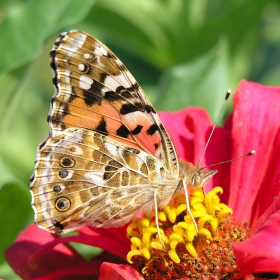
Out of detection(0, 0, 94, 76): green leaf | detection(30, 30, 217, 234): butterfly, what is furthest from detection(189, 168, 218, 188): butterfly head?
detection(0, 0, 94, 76): green leaf

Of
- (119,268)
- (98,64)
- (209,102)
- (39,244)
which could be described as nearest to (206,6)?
(209,102)

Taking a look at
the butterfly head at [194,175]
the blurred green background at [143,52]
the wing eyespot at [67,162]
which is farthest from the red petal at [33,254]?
the butterfly head at [194,175]

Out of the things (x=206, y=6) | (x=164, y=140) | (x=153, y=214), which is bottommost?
(x=153, y=214)

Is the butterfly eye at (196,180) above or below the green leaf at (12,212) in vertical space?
above

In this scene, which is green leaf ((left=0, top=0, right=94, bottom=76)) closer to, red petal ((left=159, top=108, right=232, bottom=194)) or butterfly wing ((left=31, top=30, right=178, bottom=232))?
butterfly wing ((left=31, top=30, right=178, bottom=232))

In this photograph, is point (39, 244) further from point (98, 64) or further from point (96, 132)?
point (98, 64)

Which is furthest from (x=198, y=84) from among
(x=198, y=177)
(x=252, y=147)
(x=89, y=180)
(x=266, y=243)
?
(x=266, y=243)

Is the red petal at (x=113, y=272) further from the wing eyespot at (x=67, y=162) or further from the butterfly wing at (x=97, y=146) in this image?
the wing eyespot at (x=67, y=162)
